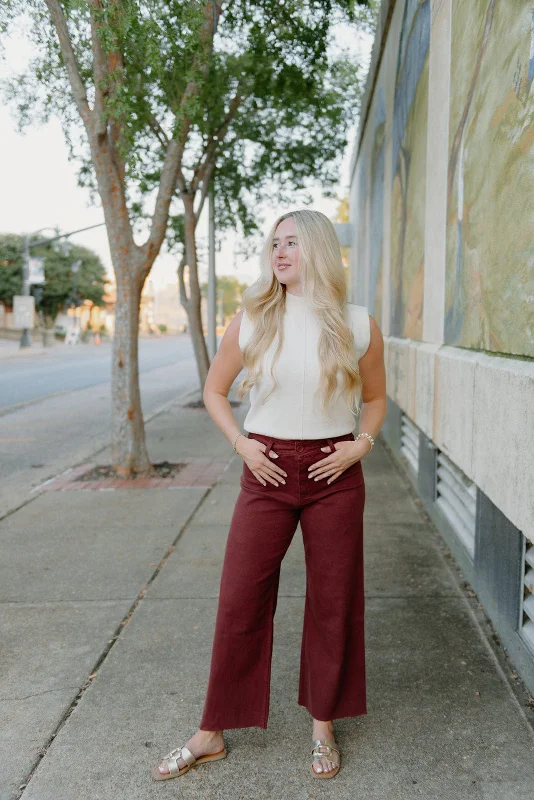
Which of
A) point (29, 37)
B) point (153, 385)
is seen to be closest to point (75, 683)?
point (29, 37)

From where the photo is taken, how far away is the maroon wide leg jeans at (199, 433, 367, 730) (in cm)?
282

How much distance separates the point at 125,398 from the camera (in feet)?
26.7

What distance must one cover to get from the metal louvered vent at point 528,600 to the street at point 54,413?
15.4 feet

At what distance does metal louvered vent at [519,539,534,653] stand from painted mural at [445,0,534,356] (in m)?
0.83

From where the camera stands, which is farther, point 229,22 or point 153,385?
point 153,385

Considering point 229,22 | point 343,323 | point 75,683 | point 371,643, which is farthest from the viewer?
point 229,22

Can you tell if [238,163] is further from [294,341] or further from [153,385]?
[294,341]

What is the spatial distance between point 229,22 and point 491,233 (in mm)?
5787

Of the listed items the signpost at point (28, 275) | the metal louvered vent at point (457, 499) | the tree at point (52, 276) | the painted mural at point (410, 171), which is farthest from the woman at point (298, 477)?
the tree at point (52, 276)

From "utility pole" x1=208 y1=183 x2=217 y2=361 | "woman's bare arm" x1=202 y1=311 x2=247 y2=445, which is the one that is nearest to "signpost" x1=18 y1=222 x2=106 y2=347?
"utility pole" x1=208 y1=183 x2=217 y2=361

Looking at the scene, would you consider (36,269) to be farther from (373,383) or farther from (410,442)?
(373,383)

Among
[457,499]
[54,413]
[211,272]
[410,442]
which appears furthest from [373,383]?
[211,272]

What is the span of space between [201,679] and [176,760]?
2.38 ft

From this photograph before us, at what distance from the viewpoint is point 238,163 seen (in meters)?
15.5
